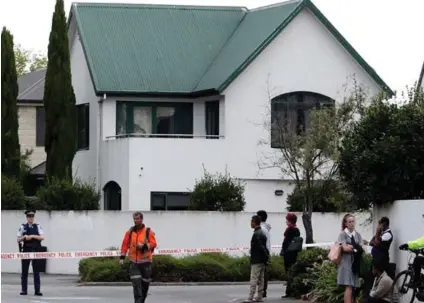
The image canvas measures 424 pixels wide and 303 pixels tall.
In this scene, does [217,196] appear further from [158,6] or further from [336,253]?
[336,253]

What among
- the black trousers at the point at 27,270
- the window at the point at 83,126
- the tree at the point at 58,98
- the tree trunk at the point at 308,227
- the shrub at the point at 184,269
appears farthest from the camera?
the window at the point at 83,126

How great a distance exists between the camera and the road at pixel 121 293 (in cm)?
2645

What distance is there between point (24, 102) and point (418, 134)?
35267 millimetres

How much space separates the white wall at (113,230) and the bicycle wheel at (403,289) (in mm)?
16041

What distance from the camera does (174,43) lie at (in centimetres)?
4688

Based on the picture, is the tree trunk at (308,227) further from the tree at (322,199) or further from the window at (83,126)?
the window at (83,126)

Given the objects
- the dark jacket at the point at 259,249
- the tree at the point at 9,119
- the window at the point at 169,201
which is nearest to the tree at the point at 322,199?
the window at the point at 169,201

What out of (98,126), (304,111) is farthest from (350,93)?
(98,126)

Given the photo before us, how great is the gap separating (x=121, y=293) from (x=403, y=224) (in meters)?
8.59

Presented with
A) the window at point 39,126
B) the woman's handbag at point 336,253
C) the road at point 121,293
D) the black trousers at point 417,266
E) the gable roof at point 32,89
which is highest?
the gable roof at point 32,89

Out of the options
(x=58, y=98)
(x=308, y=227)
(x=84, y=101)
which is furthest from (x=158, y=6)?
(x=308, y=227)

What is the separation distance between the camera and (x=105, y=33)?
46281 millimetres

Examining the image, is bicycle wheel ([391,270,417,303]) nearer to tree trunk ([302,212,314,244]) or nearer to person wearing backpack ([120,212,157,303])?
person wearing backpack ([120,212,157,303])

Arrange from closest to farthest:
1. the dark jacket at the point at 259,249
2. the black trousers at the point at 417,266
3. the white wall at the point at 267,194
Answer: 1. the black trousers at the point at 417,266
2. the dark jacket at the point at 259,249
3. the white wall at the point at 267,194
